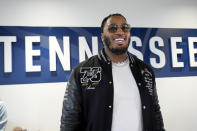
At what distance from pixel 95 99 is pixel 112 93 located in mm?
108

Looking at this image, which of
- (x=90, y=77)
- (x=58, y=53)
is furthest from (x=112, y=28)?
(x=58, y=53)

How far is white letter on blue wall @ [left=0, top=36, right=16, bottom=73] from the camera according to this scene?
239 centimetres

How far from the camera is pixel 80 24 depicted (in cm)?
263

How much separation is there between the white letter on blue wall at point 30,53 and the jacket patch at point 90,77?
1239 mm

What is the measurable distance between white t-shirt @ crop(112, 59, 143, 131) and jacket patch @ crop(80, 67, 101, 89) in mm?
106

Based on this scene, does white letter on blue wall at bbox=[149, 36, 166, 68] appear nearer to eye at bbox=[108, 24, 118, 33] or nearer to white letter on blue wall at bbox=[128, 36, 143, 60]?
white letter on blue wall at bbox=[128, 36, 143, 60]

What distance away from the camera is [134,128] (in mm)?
1297

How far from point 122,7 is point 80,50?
2.61 feet

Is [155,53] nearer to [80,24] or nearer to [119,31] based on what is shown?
[80,24]

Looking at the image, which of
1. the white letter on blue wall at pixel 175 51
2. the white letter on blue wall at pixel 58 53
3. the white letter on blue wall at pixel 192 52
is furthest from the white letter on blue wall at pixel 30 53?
the white letter on blue wall at pixel 192 52

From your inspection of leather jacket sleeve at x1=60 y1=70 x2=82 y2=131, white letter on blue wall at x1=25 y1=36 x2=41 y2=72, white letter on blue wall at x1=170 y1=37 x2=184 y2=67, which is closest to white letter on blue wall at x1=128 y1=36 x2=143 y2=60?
white letter on blue wall at x1=170 y1=37 x2=184 y2=67

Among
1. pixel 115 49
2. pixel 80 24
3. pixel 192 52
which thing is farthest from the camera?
pixel 192 52

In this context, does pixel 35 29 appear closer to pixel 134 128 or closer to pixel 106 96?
pixel 106 96

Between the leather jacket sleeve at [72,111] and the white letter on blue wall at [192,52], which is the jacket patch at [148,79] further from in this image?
the white letter on blue wall at [192,52]
